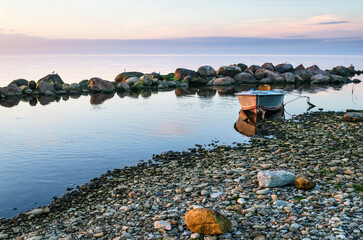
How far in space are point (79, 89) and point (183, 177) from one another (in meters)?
42.8

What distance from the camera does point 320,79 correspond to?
223ft

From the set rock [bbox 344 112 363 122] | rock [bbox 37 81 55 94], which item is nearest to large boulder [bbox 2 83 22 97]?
rock [bbox 37 81 55 94]

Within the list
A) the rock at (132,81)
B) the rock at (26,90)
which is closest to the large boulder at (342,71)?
the rock at (132,81)

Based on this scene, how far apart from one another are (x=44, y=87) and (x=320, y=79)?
51.1m

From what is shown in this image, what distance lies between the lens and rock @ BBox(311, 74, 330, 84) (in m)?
67.8

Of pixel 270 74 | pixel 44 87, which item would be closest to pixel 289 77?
pixel 270 74

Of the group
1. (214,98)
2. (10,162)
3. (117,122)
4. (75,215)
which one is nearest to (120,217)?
(75,215)

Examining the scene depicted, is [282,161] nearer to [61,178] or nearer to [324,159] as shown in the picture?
[324,159]

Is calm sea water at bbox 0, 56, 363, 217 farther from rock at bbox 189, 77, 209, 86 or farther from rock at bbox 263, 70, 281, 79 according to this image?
rock at bbox 263, 70, 281, 79

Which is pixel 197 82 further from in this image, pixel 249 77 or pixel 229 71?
pixel 249 77

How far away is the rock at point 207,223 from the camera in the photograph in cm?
866

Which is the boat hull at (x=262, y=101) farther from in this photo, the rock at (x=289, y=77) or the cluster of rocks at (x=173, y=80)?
the rock at (x=289, y=77)

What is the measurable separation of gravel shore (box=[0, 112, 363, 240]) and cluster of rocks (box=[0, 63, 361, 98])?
37.6 m

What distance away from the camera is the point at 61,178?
16484 millimetres
